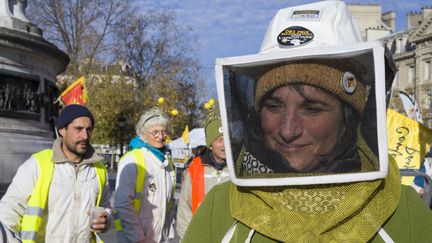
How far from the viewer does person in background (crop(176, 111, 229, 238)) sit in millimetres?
5859

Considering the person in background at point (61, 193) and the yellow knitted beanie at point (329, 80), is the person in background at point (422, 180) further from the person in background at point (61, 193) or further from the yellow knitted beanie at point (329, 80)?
the yellow knitted beanie at point (329, 80)

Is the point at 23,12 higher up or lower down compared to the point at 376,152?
higher up

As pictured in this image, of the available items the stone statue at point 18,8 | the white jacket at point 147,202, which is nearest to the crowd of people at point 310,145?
the white jacket at point 147,202

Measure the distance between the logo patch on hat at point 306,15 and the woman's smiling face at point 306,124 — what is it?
186 mm

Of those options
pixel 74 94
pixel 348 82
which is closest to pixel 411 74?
pixel 74 94

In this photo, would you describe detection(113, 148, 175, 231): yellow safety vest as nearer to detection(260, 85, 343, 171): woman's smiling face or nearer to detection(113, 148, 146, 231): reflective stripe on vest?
detection(113, 148, 146, 231): reflective stripe on vest

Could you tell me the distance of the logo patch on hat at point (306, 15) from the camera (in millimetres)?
1804

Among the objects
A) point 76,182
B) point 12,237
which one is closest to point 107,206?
point 76,182

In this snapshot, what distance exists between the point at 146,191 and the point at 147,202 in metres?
0.10

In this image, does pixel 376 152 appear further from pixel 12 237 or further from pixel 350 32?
pixel 12 237

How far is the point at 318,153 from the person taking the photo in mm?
1812

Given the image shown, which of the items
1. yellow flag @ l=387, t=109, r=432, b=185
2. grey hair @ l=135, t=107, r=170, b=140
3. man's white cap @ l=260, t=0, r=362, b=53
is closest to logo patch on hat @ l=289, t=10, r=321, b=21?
man's white cap @ l=260, t=0, r=362, b=53

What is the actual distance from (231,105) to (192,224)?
14.6 inches

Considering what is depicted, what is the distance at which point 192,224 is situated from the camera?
1.89 metres
